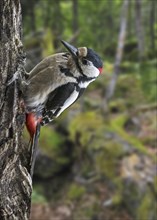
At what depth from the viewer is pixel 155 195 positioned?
8.08 m

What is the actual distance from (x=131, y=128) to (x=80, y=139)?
2222mm

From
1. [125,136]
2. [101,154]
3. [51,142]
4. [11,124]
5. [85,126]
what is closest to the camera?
[11,124]

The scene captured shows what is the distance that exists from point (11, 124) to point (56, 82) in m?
0.66

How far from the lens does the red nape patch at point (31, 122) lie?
10.3 ft

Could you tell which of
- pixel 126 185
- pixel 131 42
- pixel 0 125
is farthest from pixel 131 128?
pixel 131 42

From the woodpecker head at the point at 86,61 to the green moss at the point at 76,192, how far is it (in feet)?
22.0

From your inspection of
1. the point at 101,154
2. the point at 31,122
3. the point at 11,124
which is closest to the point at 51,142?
the point at 101,154

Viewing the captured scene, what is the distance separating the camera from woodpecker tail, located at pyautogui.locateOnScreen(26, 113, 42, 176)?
311 cm

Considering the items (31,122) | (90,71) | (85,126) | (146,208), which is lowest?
(146,208)

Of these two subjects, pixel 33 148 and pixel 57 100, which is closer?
pixel 33 148

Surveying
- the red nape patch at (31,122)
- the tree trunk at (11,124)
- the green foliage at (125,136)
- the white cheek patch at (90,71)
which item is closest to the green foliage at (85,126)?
the green foliage at (125,136)

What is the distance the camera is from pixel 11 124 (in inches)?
110

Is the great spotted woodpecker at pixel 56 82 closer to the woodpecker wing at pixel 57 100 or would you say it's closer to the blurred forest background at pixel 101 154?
the woodpecker wing at pixel 57 100

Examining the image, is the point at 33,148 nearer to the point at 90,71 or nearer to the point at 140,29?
the point at 90,71
